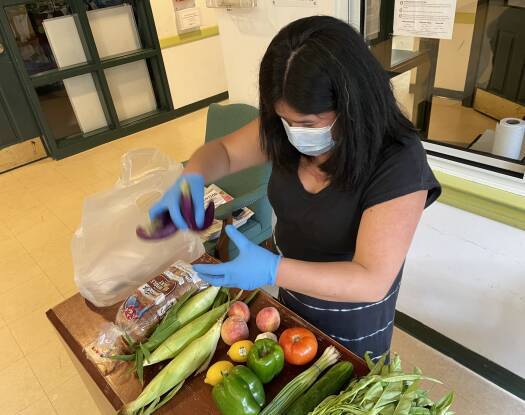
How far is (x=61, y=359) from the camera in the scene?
207 cm

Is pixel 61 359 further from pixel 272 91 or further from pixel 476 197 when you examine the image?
pixel 476 197

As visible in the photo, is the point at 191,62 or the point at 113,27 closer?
the point at 113,27

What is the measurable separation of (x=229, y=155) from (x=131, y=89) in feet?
12.0

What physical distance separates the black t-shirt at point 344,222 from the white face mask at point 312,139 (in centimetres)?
9

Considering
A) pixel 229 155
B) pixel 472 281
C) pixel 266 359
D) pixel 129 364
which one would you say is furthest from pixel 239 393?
pixel 472 281

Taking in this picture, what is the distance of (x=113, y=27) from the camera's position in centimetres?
415

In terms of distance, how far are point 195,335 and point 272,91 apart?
59cm

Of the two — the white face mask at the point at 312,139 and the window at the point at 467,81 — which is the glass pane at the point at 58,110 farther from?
the white face mask at the point at 312,139

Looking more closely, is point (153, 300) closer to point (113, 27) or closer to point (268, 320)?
point (268, 320)

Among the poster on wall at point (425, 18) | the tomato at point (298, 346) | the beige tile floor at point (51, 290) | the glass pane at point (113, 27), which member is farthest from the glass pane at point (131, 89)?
the tomato at point (298, 346)

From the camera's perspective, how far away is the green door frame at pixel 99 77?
146 inches

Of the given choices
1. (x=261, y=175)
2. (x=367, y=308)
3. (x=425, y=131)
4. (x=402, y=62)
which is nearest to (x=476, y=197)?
(x=425, y=131)

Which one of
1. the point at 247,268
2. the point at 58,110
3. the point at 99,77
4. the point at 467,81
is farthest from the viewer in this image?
the point at 58,110

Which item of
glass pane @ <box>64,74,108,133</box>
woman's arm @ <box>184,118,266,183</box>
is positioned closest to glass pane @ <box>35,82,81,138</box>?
glass pane @ <box>64,74,108,133</box>
